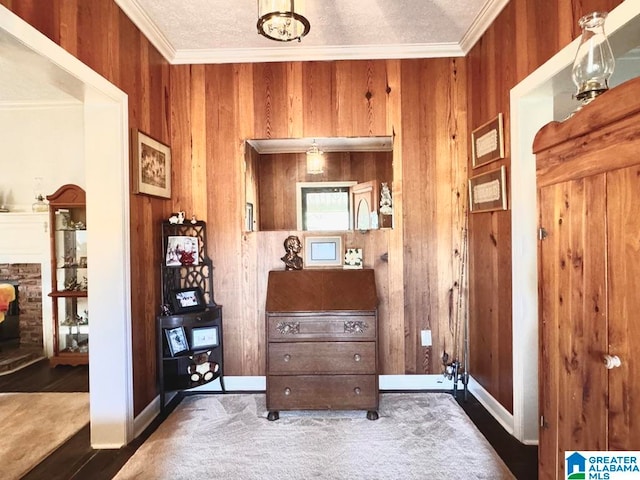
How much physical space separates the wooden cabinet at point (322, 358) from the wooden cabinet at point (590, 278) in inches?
49.9

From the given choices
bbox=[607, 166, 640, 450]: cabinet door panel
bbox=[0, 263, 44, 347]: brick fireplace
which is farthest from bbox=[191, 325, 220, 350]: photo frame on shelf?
bbox=[607, 166, 640, 450]: cabinet door panel

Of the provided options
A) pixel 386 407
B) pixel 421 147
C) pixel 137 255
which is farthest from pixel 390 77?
pixel 386 407

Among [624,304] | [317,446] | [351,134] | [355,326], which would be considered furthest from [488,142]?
[317,446]

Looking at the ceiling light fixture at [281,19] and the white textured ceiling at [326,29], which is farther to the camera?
the white textured ceiling at [326,29]

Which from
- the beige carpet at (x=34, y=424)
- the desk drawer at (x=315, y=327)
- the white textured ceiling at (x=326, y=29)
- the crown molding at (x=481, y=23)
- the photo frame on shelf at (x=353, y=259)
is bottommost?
the beige carpet at (x=34, y=424)

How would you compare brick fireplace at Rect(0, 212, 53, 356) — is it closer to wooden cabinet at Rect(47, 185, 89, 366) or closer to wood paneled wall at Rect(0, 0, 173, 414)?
wooden cabinet at Rect(47, 185, 89, 366)

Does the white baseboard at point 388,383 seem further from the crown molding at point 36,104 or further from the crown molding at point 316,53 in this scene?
the crown molding at point 36,104

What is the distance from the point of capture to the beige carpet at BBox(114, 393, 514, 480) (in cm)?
192

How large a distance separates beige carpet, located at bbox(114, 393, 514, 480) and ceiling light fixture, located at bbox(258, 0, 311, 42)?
222 centimetres

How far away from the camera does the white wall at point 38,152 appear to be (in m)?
3.86

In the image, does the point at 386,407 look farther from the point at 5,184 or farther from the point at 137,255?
the point at 5,184

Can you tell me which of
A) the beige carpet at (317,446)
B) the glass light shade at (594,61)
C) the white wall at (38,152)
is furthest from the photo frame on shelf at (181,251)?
the glass light shade at (594,61)

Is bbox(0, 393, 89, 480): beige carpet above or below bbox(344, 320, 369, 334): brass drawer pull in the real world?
below

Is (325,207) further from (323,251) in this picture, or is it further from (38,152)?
(38,152)
